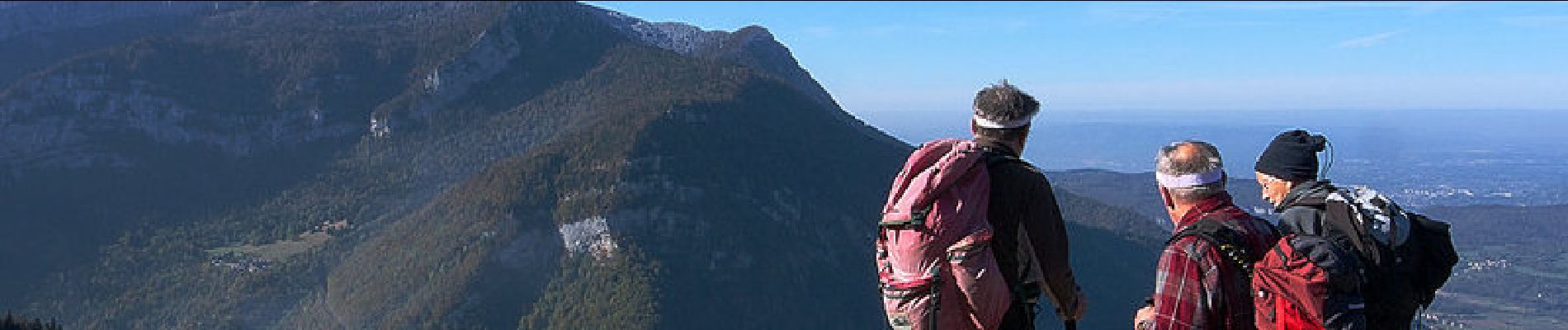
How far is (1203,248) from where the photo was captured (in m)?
7.24

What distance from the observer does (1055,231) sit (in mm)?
7586

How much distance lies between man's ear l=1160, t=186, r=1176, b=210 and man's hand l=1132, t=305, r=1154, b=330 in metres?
0.73

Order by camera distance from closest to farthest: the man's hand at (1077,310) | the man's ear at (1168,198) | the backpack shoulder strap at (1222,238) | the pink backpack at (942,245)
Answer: the pink backpack at (942,245) < the backpack shoulder strap at (1222,238) < the man's ear at (1168,198) < the man's hand at (1077,310)

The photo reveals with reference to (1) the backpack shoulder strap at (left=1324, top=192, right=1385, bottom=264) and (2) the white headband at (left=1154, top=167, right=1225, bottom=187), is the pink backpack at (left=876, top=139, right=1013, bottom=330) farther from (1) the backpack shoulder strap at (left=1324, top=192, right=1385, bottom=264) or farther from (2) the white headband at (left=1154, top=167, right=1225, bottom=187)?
(1) the backpack shoulder strap at (left=1324, top=192, right=1385, bottom=264)

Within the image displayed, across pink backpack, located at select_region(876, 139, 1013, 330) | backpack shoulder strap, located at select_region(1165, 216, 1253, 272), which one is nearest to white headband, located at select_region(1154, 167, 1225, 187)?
backpack shoulder strap, located at select_region(1165, 216, 1253, 272)

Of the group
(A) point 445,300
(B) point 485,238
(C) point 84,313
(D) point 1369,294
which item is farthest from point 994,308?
(C) point 84,313

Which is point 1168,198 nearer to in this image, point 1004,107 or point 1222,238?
point 1222,238

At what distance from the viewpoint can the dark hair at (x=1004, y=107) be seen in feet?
24.3

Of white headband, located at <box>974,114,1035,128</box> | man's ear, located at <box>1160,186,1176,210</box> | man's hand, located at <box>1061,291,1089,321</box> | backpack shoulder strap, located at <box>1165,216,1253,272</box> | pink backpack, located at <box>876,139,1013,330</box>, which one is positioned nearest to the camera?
pink backpack, located at <box>876,139,1013,330</box>

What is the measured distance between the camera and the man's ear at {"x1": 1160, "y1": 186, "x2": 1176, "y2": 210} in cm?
768

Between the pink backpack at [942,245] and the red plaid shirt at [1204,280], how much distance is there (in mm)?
1049

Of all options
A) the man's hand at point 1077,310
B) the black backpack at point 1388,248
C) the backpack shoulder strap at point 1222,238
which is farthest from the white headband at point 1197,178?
the man's hand at point 1077,310

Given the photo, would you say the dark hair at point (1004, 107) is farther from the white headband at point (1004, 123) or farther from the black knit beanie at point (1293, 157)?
the black knit beanie at point (1293, 157)

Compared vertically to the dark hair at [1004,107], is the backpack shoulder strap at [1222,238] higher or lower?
lower
